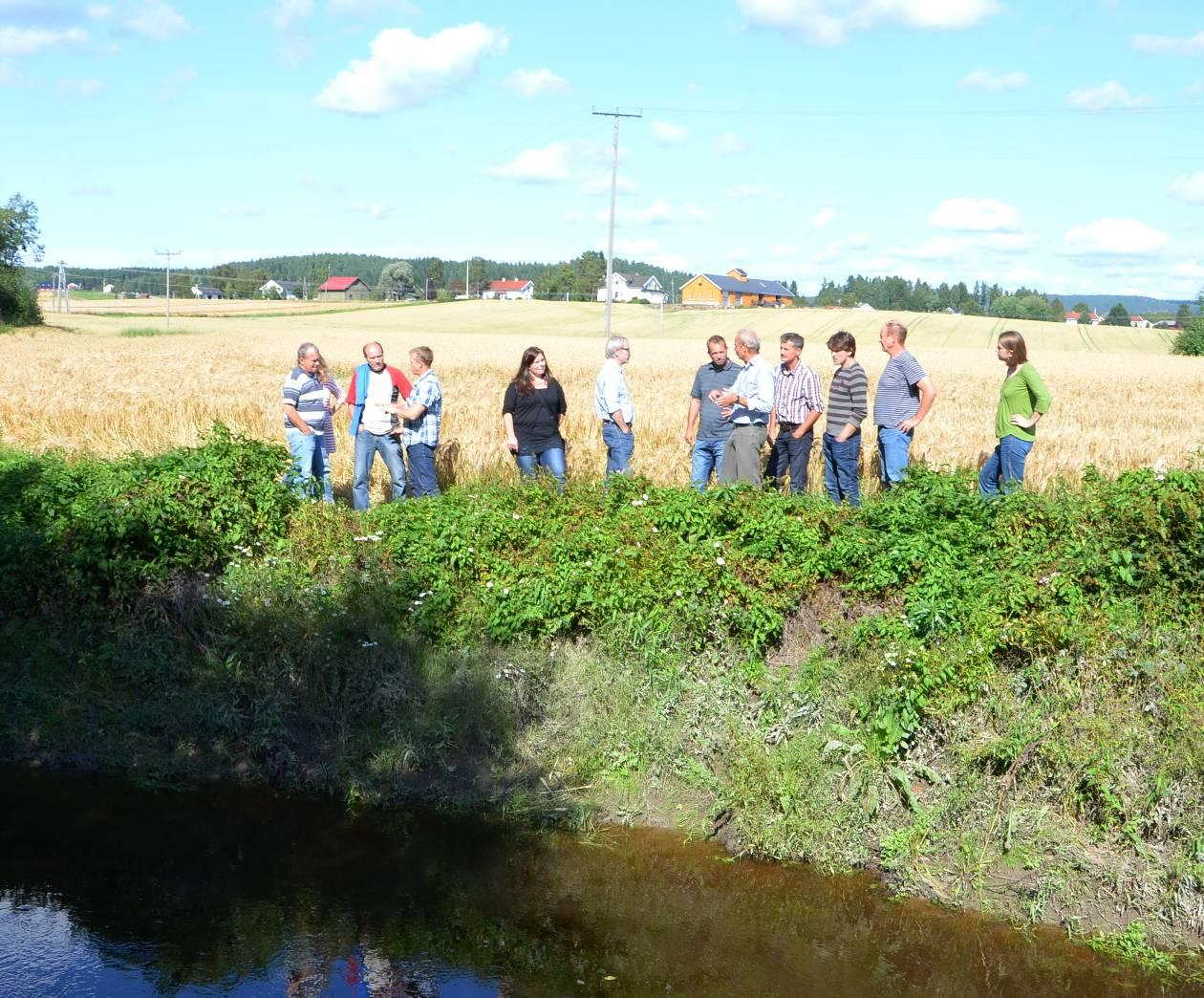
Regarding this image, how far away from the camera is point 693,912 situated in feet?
19.4

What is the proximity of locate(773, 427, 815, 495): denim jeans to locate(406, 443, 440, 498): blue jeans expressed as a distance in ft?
11.2

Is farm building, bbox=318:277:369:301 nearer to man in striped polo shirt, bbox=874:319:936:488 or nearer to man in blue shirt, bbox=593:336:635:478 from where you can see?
man in blue shirt, bbox=593:336:635:478

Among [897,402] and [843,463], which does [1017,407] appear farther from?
[843,463]

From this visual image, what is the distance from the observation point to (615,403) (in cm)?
1139

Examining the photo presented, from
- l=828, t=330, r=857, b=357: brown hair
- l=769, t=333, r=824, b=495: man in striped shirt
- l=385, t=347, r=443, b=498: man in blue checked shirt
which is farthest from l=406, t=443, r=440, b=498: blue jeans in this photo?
l=828, t=330, r=857, b=357: brown hair

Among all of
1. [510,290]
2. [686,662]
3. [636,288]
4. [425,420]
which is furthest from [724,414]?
[510,290]

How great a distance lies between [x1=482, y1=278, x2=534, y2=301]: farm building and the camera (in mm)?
150750

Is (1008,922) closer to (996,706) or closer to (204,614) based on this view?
(996,706)

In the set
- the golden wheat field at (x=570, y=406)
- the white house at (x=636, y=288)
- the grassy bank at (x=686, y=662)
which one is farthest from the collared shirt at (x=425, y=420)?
the white house at (x=636, y=288)

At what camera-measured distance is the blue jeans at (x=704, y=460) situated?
11.2m

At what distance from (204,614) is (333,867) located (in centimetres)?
276

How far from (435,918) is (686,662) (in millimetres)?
2647

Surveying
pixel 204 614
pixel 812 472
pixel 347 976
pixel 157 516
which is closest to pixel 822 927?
pixel 347 976

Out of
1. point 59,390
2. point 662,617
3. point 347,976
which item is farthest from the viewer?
point 59,390
